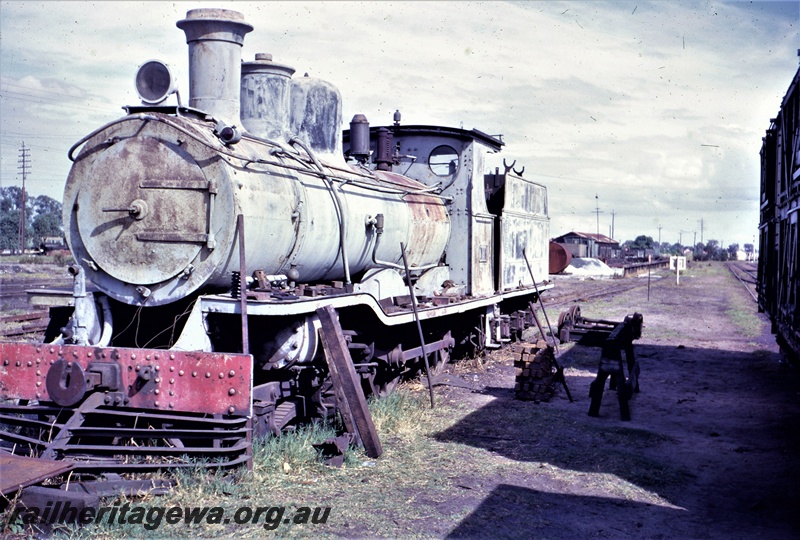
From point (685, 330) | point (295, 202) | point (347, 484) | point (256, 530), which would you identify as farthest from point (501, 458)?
point (685, 330)

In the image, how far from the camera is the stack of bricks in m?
8.85

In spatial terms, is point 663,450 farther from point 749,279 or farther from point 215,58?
point 749,279

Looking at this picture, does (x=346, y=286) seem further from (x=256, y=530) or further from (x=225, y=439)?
(x=256, y=530)

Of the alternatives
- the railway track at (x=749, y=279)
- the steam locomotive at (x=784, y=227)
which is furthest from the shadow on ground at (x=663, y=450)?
the railway track at (x=749, y=279)

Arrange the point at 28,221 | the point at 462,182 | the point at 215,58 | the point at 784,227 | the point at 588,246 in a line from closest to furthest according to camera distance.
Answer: the point at 215,58, the point at 784,227, the point at 462,182, the point at 588,246, the point at 28,221

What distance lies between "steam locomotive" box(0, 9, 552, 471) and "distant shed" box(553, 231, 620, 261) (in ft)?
168

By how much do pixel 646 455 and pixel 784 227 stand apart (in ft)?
13.5

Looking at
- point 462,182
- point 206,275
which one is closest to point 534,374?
point 462,182

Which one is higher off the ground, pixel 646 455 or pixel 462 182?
pixel 462 182

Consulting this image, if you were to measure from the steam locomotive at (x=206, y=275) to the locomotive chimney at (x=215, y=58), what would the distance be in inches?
0.6

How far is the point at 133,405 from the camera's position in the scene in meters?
5.30

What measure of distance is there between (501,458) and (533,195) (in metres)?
7.71

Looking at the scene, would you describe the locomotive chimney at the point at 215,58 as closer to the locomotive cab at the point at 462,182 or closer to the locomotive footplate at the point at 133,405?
the locomotive footplate at the point at 133,405

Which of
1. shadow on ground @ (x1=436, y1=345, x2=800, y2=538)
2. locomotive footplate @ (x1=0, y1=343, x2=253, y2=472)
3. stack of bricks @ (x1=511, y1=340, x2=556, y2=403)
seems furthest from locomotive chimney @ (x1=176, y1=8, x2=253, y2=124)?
stack of bricks @ (x1=511, y1=340, x2=556, y2=403)
